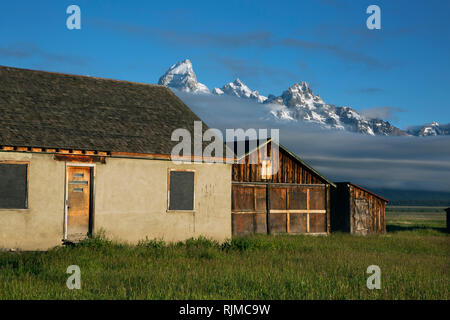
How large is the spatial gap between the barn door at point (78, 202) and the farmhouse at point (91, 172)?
3 centimetres

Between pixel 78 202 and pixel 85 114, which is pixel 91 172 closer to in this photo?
pixel 78 202

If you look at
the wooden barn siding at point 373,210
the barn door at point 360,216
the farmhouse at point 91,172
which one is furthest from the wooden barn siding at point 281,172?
the farmhouse at point 91,172

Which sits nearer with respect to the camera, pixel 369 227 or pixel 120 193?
pixel 120 193

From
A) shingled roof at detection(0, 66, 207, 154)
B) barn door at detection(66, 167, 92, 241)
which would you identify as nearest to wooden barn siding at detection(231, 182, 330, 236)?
shingled roof at detection(0, 66, 207, 154)

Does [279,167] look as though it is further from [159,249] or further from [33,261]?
[33,261]

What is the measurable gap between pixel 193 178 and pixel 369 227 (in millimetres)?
14906

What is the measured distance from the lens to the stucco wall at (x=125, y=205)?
15.7m

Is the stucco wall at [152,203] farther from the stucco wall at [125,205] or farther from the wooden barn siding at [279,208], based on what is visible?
the wooden barn siding at [279,208]

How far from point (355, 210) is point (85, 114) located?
1684cm

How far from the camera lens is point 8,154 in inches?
614

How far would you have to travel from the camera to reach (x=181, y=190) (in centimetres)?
1844

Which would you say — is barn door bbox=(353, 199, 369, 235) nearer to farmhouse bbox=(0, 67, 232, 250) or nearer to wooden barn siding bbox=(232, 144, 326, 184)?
wooden barn siding bbox=(232, 144, 326, 184)
